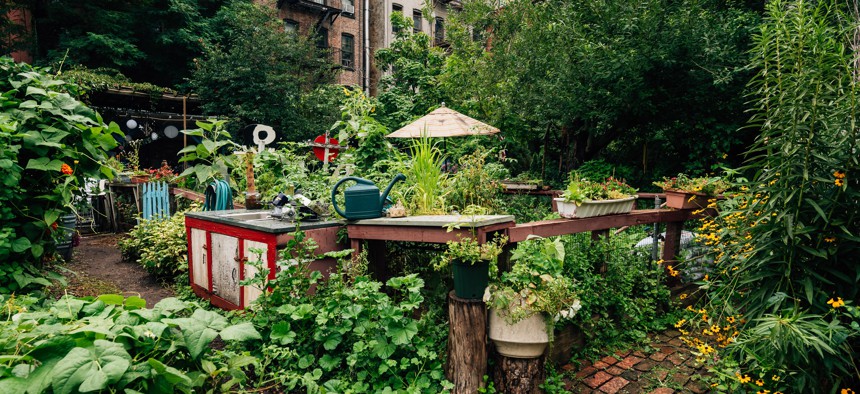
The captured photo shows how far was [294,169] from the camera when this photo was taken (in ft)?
19.6

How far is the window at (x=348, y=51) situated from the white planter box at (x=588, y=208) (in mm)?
22271

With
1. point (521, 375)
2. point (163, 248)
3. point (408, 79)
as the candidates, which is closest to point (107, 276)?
point (163, 248)

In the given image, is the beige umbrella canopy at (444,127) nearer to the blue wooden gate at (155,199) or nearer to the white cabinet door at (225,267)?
the white cabinet door at (225,267)

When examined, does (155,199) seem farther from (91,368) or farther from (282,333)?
(91,368)

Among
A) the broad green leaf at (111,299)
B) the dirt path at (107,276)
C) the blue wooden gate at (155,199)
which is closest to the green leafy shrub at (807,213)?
the broad green leaf at (111,299)

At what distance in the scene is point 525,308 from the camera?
287 cm

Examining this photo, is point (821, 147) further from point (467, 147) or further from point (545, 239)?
point (467, 147)

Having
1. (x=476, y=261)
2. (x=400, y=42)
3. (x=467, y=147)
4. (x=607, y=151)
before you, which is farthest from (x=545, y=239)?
(x=400, y=42)

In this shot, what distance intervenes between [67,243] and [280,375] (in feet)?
14.6

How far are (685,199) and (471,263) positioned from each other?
2.76 m

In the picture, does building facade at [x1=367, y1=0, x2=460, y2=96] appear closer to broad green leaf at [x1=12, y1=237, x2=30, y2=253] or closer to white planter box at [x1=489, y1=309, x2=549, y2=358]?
broad green leaf at [x1=12, y1=237, x2=30, y2=253]

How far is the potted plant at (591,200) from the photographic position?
3.65 meters

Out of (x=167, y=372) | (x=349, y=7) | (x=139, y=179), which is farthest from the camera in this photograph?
(x=349, y=7)

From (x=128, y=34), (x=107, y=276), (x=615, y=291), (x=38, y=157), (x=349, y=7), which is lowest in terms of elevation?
(x=107, y=276)
